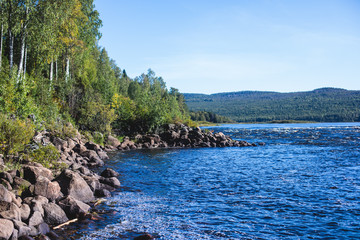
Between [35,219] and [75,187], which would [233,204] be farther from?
[35,219]

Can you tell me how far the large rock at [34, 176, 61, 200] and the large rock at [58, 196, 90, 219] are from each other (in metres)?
0.91

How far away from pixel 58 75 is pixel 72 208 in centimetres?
3984

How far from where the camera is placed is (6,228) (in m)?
10.6

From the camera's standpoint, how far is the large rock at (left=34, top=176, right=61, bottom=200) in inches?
579

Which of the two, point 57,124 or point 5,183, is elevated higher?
point 57,124

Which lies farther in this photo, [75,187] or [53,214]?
[75,187]

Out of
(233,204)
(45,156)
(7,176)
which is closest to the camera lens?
(7,176)

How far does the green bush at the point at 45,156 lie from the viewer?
2000 cm

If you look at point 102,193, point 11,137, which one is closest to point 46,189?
point 102,193

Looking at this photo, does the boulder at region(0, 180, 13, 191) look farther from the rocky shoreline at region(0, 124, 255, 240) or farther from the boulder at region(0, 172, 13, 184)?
the boulder at region(0, 172, 13, 184)

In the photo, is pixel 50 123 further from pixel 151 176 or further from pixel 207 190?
pixel 207 190

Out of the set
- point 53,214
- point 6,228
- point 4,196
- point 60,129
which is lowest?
point 53,214

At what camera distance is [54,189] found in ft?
49.5

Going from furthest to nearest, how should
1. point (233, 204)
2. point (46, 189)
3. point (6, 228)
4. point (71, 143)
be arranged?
point (71, 143) < point (233, 204) < point (46, 189) < point (6, 228)
